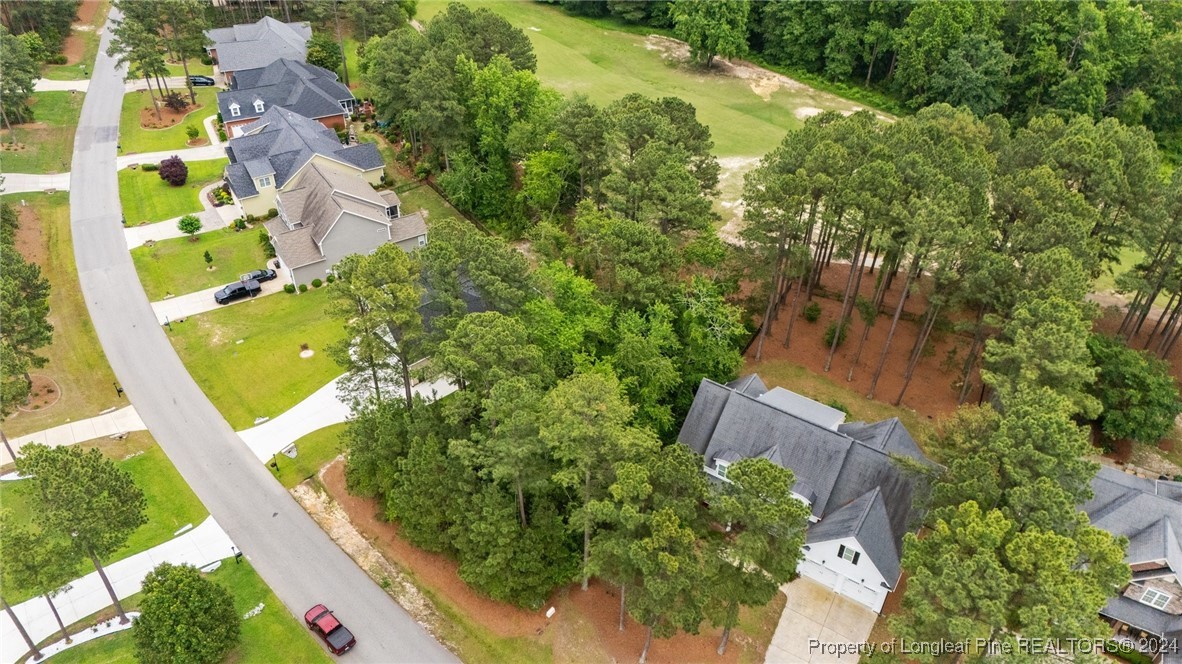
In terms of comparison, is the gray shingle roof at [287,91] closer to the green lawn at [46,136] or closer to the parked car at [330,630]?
the green lawn at [46,136]

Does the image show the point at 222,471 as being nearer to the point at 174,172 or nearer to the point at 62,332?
the point at 62,332

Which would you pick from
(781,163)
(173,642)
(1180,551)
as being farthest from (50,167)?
(1180,551)

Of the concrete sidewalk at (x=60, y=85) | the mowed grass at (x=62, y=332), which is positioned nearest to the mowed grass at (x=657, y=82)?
the concrete sidewalk at (x=60, y=85)

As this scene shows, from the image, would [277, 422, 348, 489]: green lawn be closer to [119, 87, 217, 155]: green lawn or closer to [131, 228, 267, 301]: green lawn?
[131, 228, 267, 301]: green lawn

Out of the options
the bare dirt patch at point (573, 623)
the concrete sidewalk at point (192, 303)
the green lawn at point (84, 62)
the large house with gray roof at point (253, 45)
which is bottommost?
the bare dirt patch at point (573, 623)

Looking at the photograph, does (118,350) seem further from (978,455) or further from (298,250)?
(978,455)

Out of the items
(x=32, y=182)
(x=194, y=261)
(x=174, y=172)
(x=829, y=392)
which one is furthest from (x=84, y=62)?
(x=829, y=392)
